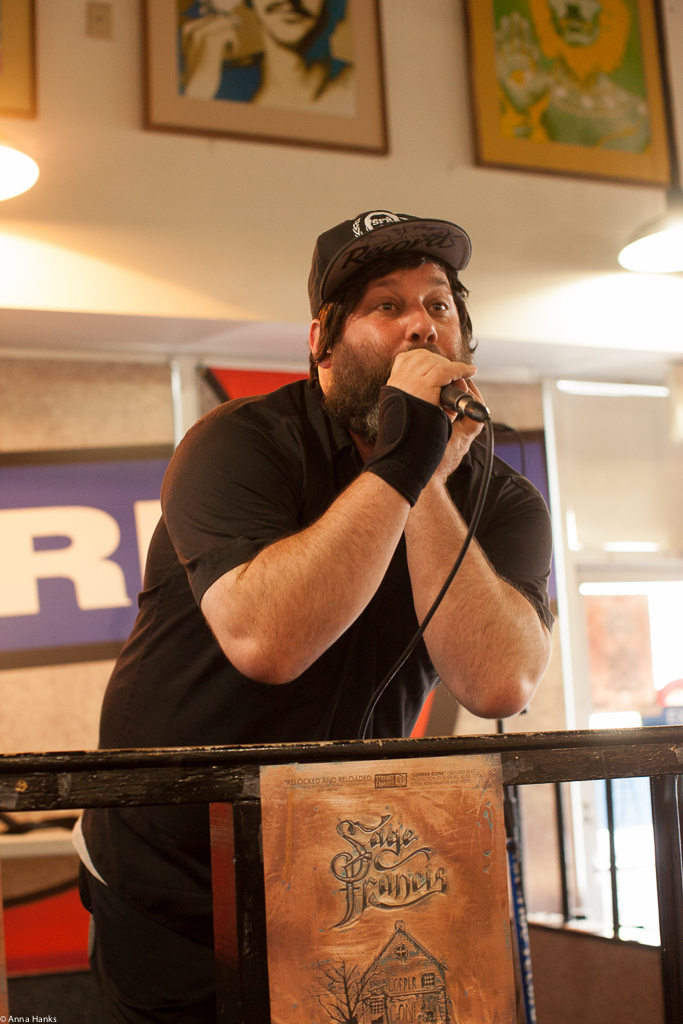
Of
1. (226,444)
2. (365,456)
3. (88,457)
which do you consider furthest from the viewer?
(88,457)

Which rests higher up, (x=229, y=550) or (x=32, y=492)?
(x=32, y=492)

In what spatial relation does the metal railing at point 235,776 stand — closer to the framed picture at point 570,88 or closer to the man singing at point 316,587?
the man singing at point 316,587

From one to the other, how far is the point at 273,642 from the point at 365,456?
0.47 m

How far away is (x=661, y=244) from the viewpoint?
9.82 feet

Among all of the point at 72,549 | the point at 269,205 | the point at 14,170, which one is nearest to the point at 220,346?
the point at 269,205

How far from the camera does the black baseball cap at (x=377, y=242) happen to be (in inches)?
48.3

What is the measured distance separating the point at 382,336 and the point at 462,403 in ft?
0.73

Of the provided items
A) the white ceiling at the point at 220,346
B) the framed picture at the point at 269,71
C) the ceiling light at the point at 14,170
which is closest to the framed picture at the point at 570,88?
the framed picture at the point at 269,71

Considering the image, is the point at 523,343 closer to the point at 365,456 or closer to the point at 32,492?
the point at 32,492

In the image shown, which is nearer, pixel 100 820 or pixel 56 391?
pixel 100 820

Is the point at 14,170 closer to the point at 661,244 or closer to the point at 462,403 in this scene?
the point at 462,403

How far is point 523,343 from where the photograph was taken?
3.40 metres

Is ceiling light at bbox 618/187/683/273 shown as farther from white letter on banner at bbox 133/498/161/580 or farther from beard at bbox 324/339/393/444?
beard at bbox 324/339/393/444

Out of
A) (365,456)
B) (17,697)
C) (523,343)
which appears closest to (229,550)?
(365,456)
